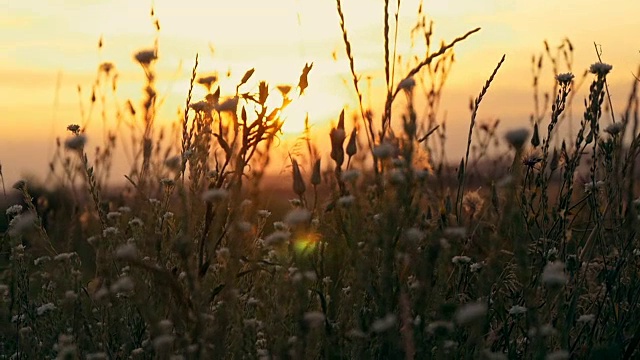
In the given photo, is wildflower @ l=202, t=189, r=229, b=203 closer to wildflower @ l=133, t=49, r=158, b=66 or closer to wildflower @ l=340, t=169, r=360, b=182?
wildflower @ l=340, t=169, r=360, b=182

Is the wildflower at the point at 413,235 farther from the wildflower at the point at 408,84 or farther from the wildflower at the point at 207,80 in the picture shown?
the wildflower at the point at 207,80

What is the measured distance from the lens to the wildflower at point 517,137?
67.7 inches

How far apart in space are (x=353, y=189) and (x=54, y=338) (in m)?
1.46

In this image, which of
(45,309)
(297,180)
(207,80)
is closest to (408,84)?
(297,180)

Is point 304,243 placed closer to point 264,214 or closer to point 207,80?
point 207,80

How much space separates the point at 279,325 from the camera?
1870mm

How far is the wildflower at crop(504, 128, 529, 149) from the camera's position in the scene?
5.64ft

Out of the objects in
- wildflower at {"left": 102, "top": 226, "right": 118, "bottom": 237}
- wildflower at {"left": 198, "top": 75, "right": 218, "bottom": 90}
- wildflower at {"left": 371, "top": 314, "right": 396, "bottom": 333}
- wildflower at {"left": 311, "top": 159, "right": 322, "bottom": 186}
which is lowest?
wildflower at {"left": 371, "top": 314, "right": 396, "bottom": 333}

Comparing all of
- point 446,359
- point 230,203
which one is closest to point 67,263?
point 230,203

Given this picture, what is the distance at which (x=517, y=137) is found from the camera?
1727 millimetres

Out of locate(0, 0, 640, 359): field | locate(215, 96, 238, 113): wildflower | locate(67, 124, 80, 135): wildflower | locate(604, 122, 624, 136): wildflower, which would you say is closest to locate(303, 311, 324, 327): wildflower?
locate(0, 0, 640, 359): field

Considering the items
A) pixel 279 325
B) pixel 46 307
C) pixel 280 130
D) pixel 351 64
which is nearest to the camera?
pixel 279 325

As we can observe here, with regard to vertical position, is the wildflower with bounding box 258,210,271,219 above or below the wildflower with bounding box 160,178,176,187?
below

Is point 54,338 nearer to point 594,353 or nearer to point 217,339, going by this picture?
point 217,339
